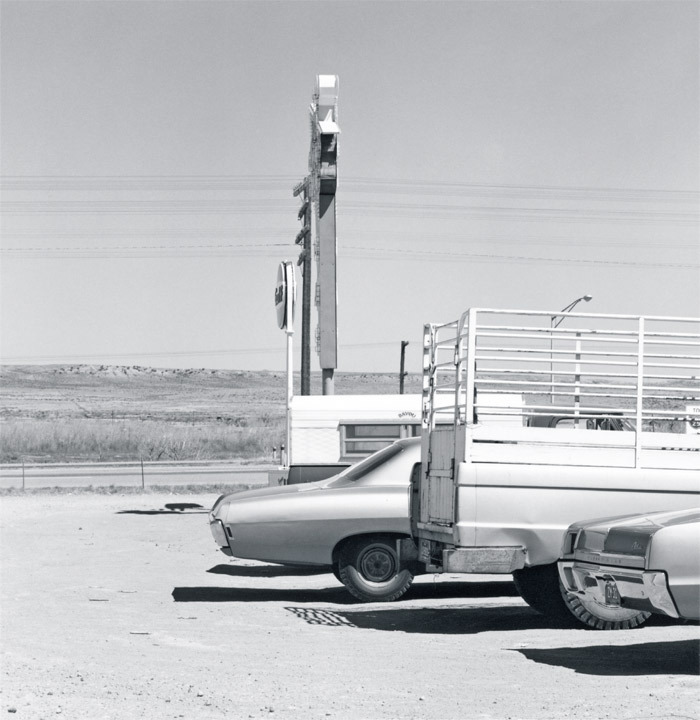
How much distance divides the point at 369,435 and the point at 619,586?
10.8m

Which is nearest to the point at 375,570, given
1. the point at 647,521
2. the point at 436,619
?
the point at 436,619

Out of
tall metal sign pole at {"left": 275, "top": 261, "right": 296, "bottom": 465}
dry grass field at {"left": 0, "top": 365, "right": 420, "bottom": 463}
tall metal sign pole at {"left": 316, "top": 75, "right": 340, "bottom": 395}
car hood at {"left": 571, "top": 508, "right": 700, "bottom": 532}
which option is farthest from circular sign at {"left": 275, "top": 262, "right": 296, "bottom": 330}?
dry grass field at {"left": 0, "top": 365, "right": 420, "bottom": 463}

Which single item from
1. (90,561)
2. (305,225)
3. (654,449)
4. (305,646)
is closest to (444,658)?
(305,646)

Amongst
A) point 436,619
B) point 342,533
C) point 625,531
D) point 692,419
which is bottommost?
point 436,619

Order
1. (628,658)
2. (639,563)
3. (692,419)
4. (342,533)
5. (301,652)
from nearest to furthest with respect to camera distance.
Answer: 1. (639,563)
2. (628,658)
3. (301,652)
4. (692,419)
5. (342,533)

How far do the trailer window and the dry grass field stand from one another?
18516 millimetres

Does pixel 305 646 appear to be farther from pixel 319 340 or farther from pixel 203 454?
pixel 203 454

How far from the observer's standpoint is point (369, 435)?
1834cm

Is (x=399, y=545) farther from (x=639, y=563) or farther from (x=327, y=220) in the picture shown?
(x=327, y=220)

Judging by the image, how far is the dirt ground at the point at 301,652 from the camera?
6.66 meters

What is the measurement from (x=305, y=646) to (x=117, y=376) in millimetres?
159043

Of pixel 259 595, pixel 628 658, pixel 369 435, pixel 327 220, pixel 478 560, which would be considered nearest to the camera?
pixel 628 658

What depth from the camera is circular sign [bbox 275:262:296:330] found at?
21.2 metres

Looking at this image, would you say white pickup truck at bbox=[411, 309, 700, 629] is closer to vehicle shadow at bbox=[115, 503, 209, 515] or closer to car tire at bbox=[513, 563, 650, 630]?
→ car tire at bbox=[513, 563, 650, 630]
